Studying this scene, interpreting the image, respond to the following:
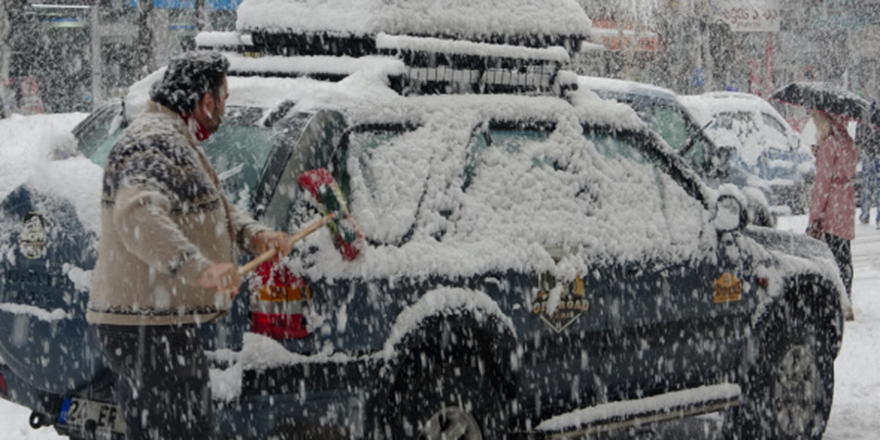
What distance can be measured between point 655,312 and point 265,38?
85.9 inches

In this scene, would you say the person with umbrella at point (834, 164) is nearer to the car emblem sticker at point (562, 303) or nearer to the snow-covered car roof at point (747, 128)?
the car emblem sticker at point (562, 303)

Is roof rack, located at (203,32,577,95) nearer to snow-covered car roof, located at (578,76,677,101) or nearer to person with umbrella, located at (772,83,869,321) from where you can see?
person with umbrella, located at (772,83,869,321)

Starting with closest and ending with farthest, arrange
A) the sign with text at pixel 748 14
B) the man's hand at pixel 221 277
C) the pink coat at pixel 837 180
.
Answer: the man's hand at pixel 221 277, the pink coat at pixel 837 180, the sign with text at pixel 748 14

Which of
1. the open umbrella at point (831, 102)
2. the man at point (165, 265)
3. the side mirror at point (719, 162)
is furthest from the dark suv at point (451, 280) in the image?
the side mirror at point (719, 162)

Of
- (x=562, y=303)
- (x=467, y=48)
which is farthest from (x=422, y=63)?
(x=562, y=303)

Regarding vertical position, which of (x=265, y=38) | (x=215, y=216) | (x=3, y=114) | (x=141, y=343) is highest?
(x=265, y=38)

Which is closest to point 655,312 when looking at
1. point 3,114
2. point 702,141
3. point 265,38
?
point 265,38

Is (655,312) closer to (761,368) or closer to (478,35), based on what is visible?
(761,368)

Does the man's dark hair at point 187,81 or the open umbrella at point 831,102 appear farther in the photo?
the open umbrella at point 831,102

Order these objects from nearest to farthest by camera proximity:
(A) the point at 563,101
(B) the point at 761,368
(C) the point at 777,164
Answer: (A) the point at 563,101
(B) the point at 761,368
(C) the point at 777,164

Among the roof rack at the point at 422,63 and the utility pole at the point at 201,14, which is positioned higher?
the roof rack at the point at 422,63

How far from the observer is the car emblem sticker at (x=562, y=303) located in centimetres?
519

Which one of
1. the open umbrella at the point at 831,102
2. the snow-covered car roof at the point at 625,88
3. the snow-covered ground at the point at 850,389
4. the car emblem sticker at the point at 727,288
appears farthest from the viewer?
the snow-covered car roof at the point at 625,88

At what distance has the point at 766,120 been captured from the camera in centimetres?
1708
